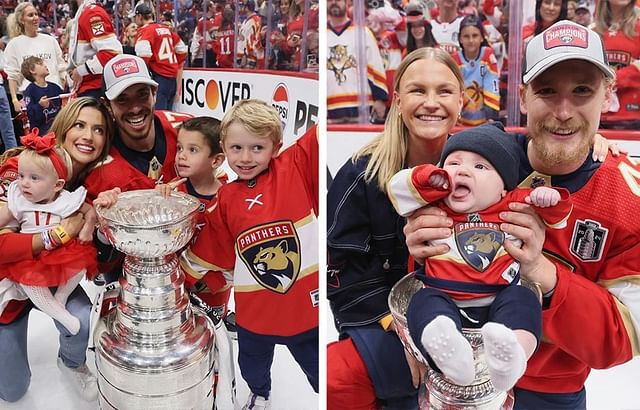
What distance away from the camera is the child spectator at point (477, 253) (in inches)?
33.4

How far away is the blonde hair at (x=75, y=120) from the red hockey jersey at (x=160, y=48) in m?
0.11

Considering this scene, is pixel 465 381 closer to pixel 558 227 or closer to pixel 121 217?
pixel 558 227

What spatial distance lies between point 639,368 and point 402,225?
0.45m

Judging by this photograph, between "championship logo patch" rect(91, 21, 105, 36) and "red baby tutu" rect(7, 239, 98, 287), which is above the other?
"championship logo patch" rect(91, 21, 105, 36)

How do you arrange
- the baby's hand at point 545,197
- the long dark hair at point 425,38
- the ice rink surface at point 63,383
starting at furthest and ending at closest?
1. the ice rink surface at point 63,383
2. the long dark hair at point 425,38
3. the baby's hand at point 545,197

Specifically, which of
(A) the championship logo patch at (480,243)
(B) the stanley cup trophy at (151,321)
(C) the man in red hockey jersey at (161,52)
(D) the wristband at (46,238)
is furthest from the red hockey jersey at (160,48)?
(A) the championship logo patch at (480,243)

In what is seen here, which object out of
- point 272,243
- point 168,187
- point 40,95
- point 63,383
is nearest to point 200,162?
point 168,187

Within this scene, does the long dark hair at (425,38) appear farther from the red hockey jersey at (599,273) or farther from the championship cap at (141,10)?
the championship cap at (141,10)

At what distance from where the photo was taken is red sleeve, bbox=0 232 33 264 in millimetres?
994

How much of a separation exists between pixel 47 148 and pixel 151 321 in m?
0.33

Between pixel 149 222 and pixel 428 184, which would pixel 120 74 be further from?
pixel 428 184

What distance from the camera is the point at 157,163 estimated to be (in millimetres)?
1032

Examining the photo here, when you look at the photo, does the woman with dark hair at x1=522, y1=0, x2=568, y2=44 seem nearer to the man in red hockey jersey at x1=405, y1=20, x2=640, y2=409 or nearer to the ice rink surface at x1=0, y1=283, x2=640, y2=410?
the man in red hockey jersey at x1=405, y1=20, x2=640, y2=409

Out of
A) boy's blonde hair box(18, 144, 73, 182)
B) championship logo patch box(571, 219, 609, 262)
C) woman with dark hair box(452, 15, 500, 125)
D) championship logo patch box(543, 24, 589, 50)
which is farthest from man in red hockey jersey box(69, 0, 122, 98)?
championship logo patch box(571, 219, 609, 262)
